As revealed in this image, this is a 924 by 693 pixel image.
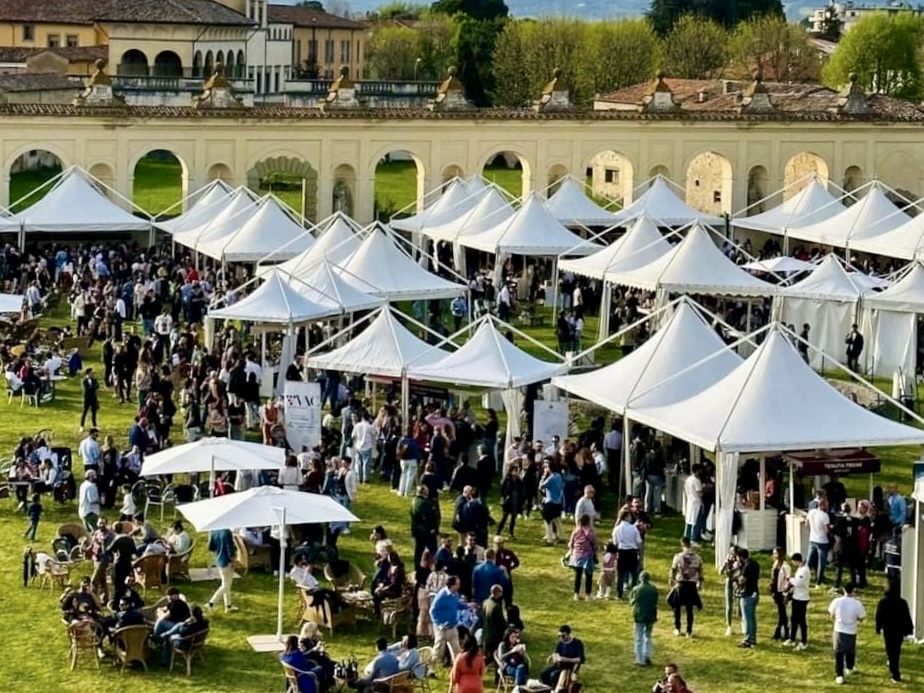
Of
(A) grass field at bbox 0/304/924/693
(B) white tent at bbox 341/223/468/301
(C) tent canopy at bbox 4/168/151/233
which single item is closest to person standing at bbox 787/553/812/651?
(A) grass field at bbox 0/304/924/693

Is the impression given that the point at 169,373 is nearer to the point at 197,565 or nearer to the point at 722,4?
the point at 197,565

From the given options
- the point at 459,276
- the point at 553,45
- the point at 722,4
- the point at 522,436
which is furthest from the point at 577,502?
the point at 722,4

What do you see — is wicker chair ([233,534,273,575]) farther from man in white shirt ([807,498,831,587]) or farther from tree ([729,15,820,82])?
tree ([729,15,820,82])

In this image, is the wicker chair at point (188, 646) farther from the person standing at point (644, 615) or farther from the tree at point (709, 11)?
the tree at point (709, 11)

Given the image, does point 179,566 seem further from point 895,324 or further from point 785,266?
point 785,266

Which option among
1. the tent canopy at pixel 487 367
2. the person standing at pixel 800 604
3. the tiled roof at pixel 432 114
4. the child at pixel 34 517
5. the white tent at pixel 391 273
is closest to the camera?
the person standing at pixel 800 604

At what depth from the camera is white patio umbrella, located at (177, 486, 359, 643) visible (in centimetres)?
2116

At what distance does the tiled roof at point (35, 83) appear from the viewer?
64625 mm

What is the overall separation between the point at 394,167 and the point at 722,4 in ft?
101

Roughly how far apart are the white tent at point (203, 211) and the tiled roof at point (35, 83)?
19236mm

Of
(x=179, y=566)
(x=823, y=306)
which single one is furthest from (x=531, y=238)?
(x=179, y=566)

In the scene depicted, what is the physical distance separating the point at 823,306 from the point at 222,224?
43.0 feet

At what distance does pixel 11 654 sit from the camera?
2050 centimetres

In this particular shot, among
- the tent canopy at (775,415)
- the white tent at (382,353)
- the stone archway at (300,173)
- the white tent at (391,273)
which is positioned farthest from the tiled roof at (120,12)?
the tent canopy at (775,415)
